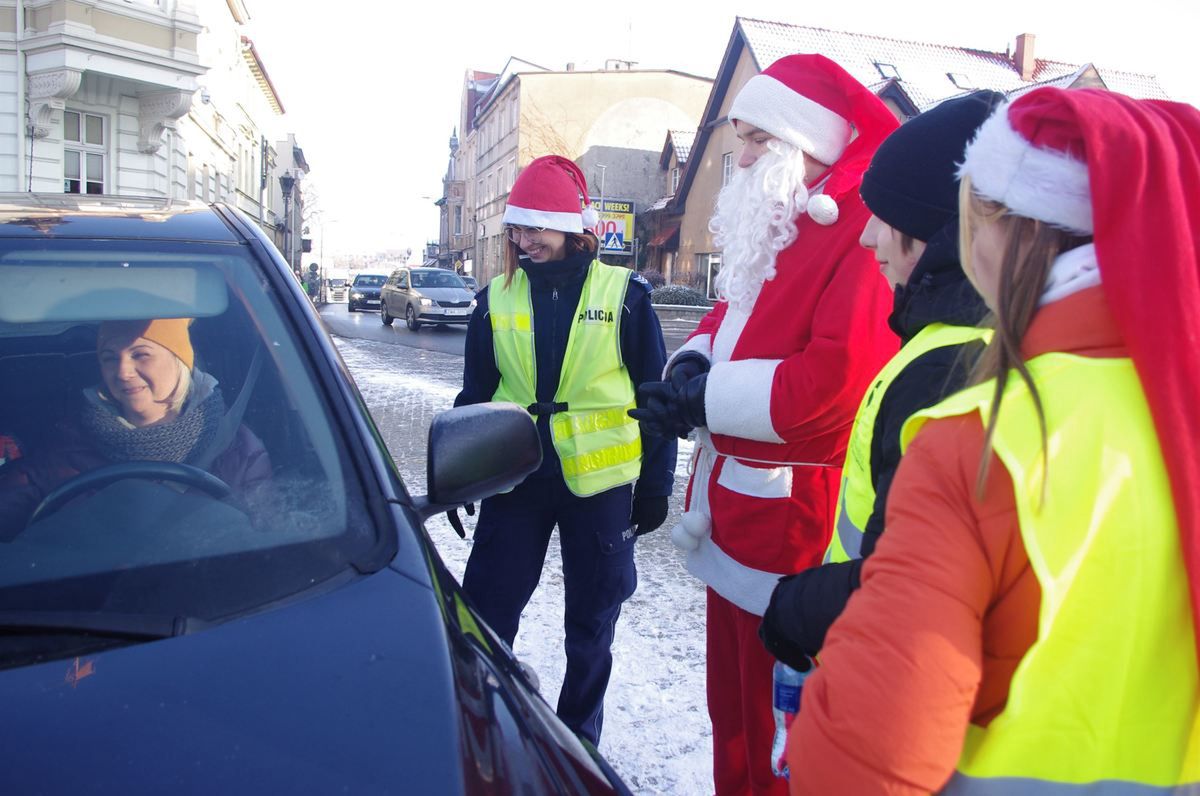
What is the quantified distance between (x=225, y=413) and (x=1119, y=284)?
4.89ft

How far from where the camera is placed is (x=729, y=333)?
2365 millimetres

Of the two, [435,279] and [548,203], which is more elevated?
[435,279]

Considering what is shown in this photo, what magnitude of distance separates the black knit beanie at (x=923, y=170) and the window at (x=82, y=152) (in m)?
20.2

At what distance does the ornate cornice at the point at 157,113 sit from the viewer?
766 inches

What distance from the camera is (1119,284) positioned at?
3.12ft

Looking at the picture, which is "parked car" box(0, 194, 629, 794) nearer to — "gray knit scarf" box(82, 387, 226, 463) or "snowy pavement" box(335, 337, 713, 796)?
"gray knit scarf" box(82, 387, 226, 463)

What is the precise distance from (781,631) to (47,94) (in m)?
20.2

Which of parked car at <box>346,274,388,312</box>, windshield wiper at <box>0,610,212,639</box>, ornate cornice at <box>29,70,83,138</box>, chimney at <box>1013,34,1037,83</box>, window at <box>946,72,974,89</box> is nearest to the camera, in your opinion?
windshield wiper at <box>0,610,212,639</box>

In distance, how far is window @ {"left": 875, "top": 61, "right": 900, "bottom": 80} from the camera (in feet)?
93.6

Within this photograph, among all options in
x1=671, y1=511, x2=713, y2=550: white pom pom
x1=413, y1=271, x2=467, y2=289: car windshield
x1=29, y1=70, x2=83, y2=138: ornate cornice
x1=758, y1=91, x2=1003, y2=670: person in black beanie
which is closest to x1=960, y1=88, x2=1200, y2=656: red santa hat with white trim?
x1=758, y1=91, x2=1003, y2=670: person in black beanie

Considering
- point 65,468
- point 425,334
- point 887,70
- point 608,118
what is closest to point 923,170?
point 65,468

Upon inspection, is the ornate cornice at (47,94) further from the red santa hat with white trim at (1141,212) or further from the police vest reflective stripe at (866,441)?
the red santa hat with white trim at (1141,212)

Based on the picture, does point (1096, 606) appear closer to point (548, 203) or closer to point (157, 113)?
point (548, 203)

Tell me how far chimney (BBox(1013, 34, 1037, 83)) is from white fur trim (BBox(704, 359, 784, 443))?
3417cm
